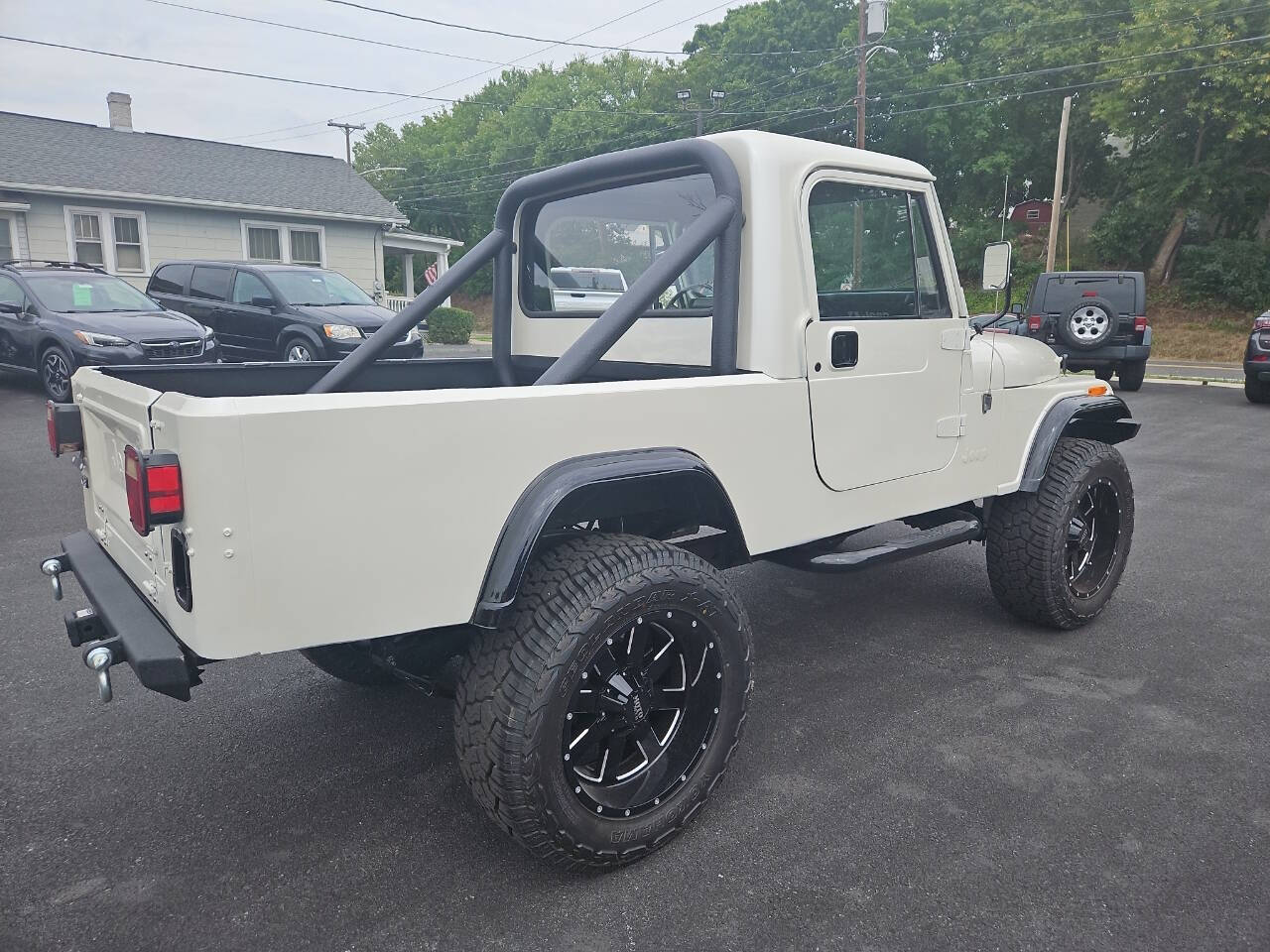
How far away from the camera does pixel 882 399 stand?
131 inches

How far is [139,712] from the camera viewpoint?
Result: 347 cm

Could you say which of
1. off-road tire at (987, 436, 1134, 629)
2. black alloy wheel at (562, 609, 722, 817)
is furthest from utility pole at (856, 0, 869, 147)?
black alloy wheel at (562, 609, 722, 817)

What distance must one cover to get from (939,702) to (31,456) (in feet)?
27.6

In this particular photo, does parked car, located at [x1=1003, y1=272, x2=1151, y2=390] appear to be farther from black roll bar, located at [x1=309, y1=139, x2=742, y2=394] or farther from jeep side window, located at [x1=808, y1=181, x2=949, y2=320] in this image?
Answer: black roll bar, located at [x1=309, y1=139, x2=742, y2=394]

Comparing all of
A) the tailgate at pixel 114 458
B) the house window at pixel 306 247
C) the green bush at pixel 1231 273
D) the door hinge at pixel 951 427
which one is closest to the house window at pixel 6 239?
the house window at pixel 306 247

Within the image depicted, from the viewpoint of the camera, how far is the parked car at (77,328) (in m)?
11.0

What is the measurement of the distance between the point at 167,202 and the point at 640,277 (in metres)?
21.1

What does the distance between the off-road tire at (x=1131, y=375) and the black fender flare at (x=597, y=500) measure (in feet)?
44.5

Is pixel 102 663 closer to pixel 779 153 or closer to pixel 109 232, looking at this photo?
pixel 779 153

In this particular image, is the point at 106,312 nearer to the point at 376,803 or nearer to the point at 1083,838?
the point at 376,803

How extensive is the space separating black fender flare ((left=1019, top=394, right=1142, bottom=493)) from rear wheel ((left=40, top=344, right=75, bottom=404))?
36.6ft

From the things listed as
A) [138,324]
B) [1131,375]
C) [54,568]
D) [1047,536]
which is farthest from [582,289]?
[1131,375]

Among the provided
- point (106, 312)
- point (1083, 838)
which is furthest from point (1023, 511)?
point (106, 312)

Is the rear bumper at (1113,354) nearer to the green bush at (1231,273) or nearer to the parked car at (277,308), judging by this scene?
the parked car at (277,308)
